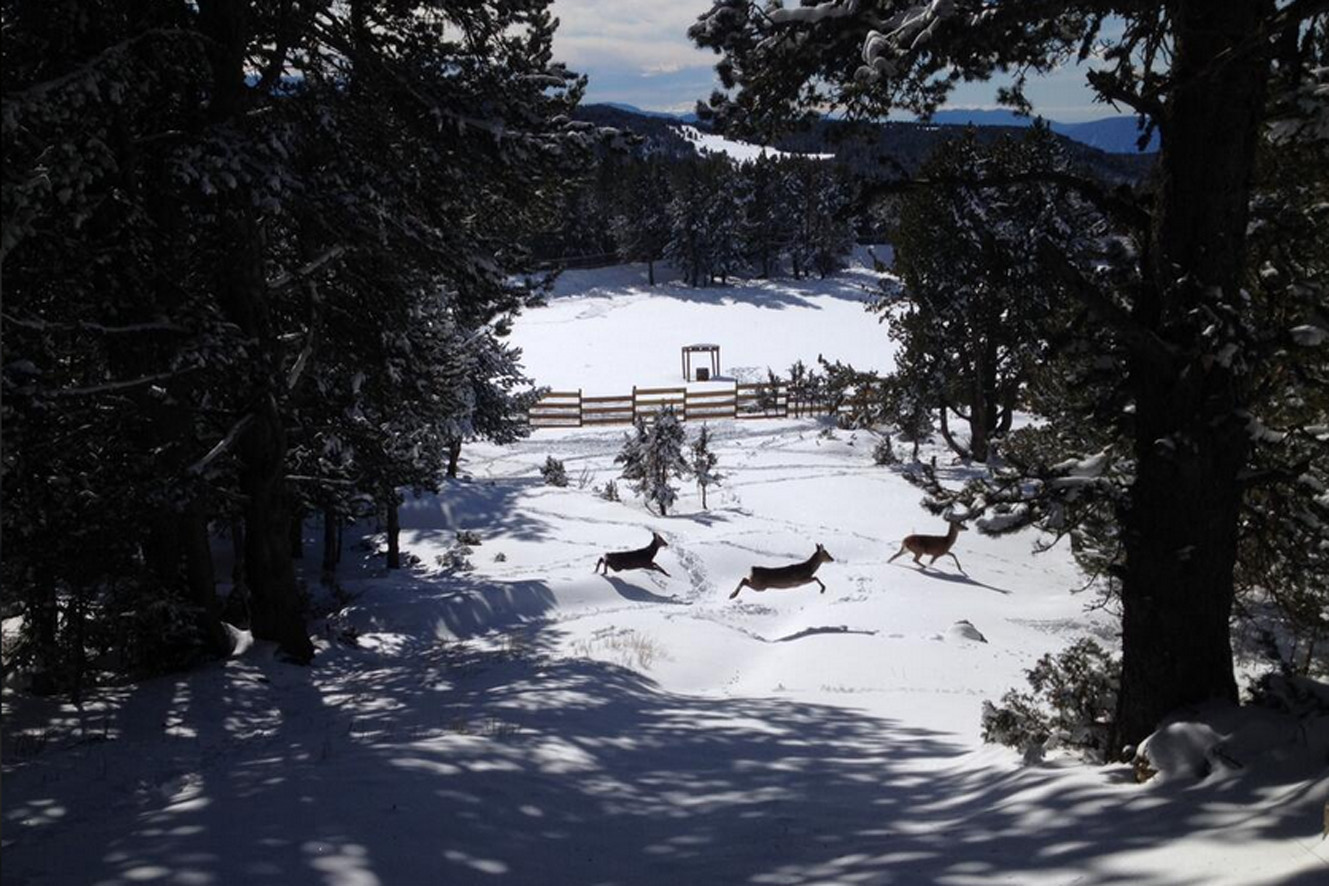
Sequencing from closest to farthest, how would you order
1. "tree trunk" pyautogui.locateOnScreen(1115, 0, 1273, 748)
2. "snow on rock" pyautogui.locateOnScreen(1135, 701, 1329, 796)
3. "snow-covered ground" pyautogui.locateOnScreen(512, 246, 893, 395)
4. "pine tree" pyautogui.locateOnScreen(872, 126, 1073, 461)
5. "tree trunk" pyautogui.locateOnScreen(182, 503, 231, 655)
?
"snow on rock" pyautogui.locateOnScreen(1135, 701, 1329, 796) → "tree trunk" pyautogui.locateOnScreen(1115, 0, 1273, 748) → "tree trunk" pyautogui.locateOnScreen(182, 503, 231, 655) → "pine tree" pyautogui.locateOnScreen(872, 126, 1073, 461) → "snow-covered ground" pyautogui.locateOnScreen(512, 246, 893, 395)

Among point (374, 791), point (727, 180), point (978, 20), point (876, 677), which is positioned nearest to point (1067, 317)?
point (876, 677)

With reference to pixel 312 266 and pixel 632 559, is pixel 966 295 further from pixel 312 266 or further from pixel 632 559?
pixel 312 266

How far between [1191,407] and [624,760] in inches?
153

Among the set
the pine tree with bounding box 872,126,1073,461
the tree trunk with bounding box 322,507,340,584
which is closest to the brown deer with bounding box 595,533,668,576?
the tree trunk with bounding box 322,507,340,584

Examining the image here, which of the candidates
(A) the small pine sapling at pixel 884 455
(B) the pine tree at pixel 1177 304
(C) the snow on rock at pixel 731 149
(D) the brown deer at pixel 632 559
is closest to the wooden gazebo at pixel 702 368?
(C) the snow on rock at pixel 731 149

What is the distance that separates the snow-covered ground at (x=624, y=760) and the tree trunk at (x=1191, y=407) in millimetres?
632

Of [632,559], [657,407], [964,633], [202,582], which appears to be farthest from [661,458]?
[657,407]

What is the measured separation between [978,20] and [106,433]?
290 inches

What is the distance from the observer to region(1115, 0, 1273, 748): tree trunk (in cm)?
436

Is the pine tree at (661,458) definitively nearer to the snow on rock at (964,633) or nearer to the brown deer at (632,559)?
the brown deer at (632,559)

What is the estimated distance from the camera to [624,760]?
565 centimetres

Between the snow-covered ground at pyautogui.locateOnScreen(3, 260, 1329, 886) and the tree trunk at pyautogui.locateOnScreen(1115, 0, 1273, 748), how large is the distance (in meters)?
0.63

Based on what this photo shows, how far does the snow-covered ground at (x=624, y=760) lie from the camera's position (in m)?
3.56

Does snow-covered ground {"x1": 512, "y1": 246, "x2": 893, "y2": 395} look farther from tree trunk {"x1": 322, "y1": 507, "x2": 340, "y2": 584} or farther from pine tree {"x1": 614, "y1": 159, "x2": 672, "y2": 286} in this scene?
tree trunk {"x1": 322, "y1": 507, "x2": 340, "y2": 584}
